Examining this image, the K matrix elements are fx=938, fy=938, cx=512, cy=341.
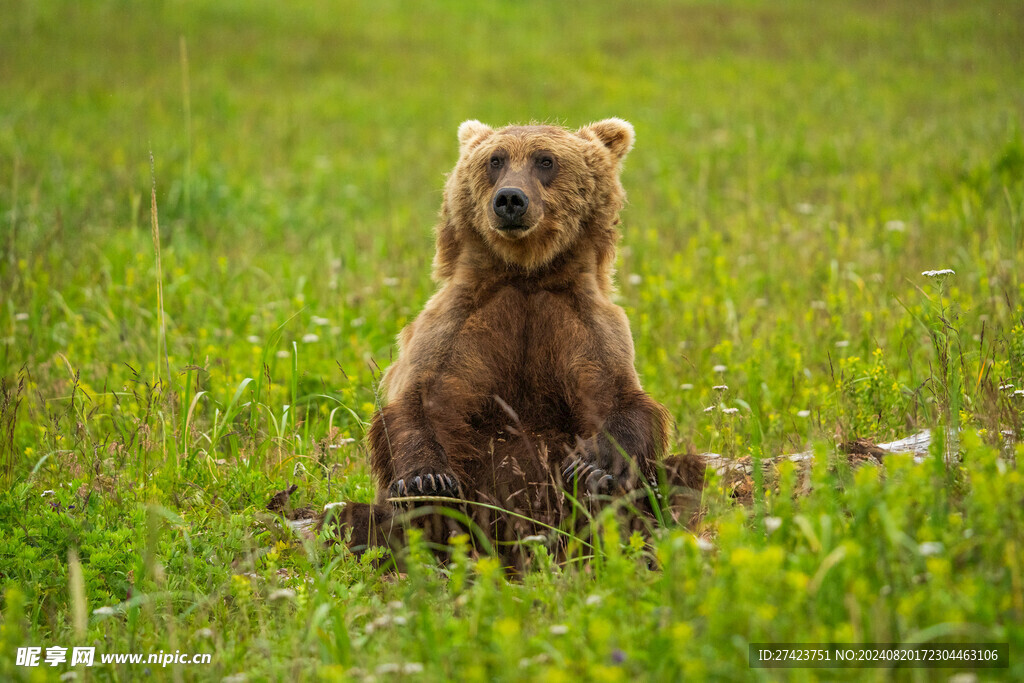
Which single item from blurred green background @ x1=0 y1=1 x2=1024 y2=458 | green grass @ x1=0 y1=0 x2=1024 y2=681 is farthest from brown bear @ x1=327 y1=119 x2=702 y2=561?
blurred green background @ x1=0 y1=1 x2=1024 y2=458

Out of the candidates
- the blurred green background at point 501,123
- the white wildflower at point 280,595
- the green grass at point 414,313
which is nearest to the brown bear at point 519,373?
the green grass at point 414,313

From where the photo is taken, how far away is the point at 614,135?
4672 millimetres

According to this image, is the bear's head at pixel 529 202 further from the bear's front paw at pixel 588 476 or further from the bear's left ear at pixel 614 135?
the bear's front paw at pixel 588 476

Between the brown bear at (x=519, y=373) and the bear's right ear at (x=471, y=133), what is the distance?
368mm

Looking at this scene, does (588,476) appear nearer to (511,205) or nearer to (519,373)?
(519,373)

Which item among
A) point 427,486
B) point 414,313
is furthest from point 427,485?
point 414,313

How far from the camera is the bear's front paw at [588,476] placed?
11.6 ft

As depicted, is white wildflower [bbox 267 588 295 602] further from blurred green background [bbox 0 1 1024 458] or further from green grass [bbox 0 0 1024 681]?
blurred green background [bbox 0 1 1024 458]

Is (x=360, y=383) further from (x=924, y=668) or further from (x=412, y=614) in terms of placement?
(x=924, y=668)

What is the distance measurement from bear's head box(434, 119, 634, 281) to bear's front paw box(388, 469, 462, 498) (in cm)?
98

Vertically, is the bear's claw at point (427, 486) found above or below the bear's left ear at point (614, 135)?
below

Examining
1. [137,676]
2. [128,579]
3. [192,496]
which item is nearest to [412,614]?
[137,676]

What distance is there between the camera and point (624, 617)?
256cm

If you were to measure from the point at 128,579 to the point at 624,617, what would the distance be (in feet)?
6.04
